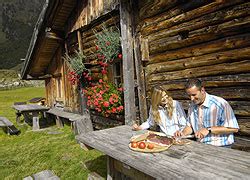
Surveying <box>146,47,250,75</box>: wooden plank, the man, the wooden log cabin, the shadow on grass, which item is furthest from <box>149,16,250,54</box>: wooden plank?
the shadow on grass

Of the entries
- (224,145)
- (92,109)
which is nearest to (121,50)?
(92,109)

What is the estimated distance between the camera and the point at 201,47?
404 cm

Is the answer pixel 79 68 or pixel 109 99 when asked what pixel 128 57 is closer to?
pixel 109 99

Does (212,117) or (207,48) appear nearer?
(212,117)

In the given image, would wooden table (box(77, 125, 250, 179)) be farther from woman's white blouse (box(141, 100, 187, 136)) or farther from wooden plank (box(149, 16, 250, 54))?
wooden plank (box(149, 16, 250, 54))

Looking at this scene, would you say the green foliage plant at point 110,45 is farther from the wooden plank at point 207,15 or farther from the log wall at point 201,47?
the wooden plank at point 207,15

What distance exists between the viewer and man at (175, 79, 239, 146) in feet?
9.12

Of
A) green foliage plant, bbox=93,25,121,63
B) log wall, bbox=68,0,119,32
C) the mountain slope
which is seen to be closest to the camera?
green foliage plant, bbox=93,25,121,63

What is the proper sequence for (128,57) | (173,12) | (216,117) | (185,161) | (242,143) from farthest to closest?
(128,57), (173,12), (242,143), (216,117), (185,161)

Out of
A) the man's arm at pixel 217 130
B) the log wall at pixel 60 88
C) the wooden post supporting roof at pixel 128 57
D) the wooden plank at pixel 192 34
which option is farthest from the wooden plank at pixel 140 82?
the log wall at pixel 60 88

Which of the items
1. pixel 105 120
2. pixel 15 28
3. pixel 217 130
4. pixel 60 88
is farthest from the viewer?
pixel 15 28

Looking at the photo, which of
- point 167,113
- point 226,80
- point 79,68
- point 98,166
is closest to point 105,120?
point 79,68

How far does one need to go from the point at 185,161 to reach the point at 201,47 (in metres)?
2.36

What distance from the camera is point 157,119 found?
353 centimetres
